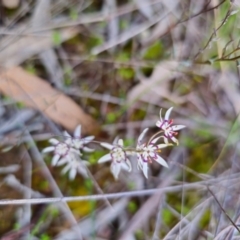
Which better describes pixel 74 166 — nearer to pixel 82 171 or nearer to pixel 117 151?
pixel 82 171

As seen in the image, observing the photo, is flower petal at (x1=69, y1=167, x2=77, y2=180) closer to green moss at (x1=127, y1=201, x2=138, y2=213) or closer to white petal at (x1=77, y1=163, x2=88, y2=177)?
white petal at (x1=77, y1=163, x2=88, y2=177)

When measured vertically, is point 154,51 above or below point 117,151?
above

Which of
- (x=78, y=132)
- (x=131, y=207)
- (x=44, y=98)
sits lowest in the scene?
(x=131, y=207)

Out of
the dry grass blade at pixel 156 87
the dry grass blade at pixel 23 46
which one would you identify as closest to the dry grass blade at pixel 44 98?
the dry grass blade at pixel 23 46

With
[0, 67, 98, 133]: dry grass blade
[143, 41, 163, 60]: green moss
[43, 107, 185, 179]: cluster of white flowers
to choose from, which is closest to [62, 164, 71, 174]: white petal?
[43, 107, 185, 179]: cluster of white flowers

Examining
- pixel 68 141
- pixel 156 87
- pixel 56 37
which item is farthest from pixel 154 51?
pixel 68 141

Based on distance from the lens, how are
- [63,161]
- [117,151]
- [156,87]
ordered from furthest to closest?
[156,87] < [63,161] < [117,151]
